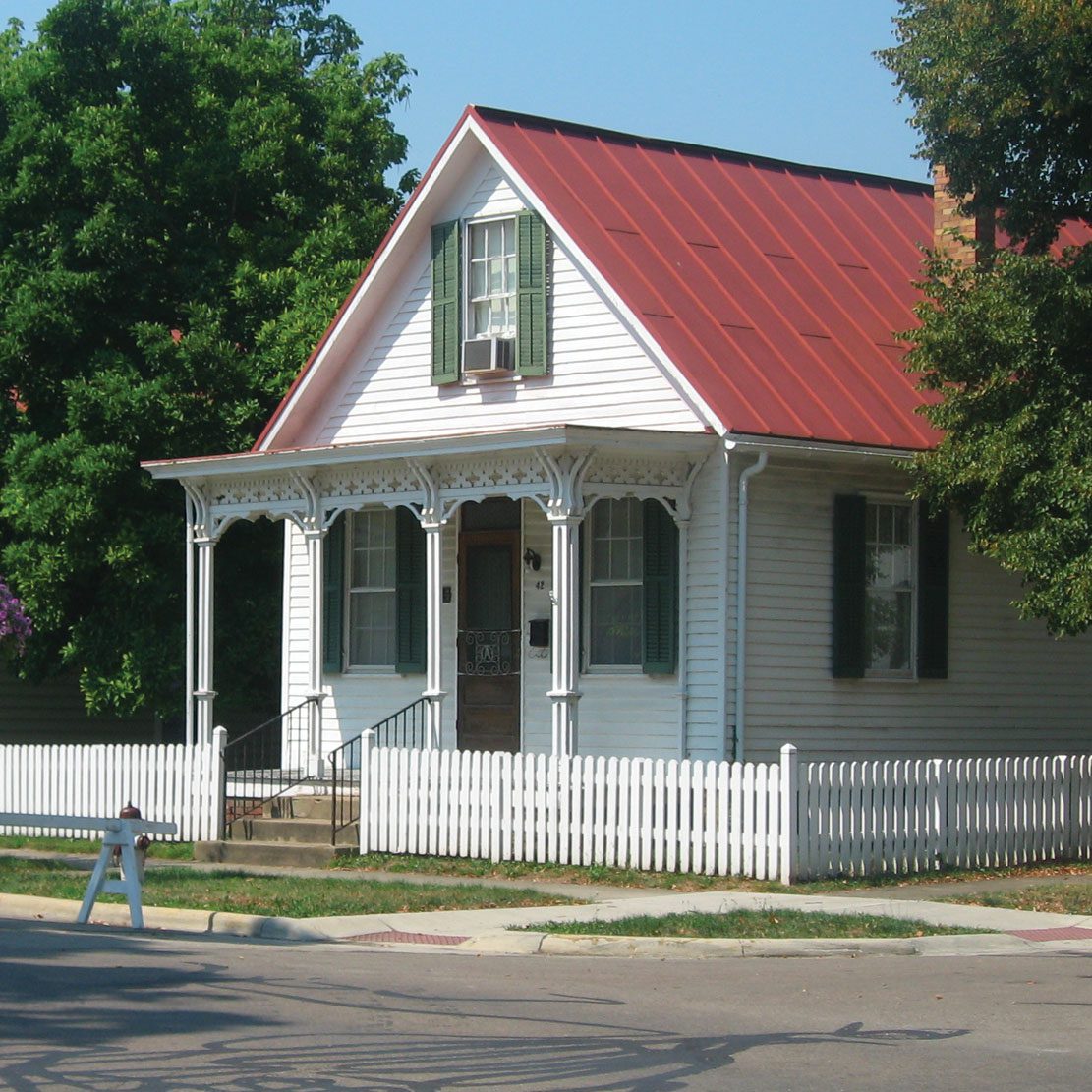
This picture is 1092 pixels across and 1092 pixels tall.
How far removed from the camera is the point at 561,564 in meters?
18.5

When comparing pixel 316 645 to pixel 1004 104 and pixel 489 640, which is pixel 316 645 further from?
pixel 1004 104

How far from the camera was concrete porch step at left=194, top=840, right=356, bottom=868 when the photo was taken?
1927 centimetres

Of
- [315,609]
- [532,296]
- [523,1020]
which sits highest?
[532,296]

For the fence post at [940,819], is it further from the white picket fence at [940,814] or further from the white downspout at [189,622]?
the white downspout at [189,622]

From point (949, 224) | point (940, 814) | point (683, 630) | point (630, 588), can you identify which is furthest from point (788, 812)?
point (949, 224)

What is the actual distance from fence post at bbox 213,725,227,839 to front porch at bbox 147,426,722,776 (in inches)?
47.6

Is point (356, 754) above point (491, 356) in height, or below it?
below

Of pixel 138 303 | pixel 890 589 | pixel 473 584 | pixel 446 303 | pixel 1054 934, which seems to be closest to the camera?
pixel 1054 934

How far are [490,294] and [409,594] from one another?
138 inches

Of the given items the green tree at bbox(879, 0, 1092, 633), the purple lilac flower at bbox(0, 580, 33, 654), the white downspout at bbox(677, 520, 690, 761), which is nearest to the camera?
the green tree at bbox(879, 0, 1092, 633)

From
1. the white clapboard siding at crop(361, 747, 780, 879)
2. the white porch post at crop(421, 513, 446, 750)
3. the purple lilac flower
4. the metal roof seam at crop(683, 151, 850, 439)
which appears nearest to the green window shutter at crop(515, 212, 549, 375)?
the metal roof seam at crop(683, 151, 850, 439)

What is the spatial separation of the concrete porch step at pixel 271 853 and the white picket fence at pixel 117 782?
2.88 ft

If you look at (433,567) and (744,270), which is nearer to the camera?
(433,567)

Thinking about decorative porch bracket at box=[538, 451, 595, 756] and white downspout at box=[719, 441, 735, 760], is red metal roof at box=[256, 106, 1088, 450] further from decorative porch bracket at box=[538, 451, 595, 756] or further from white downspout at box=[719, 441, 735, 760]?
decorative porch bracket at box=[538, 451, 595, 756]
